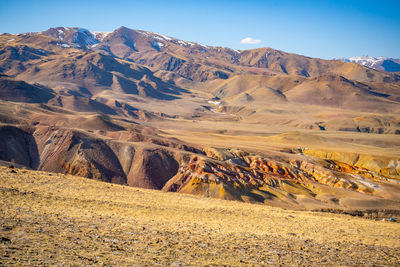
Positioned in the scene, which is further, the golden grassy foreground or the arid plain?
the arid plain

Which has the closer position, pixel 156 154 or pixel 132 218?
pixel 132 218

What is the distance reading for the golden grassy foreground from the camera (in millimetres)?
12758

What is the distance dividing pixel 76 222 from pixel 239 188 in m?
31.0

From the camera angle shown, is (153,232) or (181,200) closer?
(153,232)

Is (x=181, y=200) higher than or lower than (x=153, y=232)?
lower

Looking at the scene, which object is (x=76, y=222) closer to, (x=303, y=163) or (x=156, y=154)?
(x=156, y=154)

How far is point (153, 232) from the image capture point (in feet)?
53.7

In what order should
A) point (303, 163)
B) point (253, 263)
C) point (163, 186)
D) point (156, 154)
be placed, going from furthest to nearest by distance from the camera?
1. point (303, 163)
2. point (156, 154)
3. point (163, 186)
4. point (253, 263)

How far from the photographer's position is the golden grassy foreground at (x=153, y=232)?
41.9 feet

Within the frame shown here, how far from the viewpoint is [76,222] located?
1602 centimetres

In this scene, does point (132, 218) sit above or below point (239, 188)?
above

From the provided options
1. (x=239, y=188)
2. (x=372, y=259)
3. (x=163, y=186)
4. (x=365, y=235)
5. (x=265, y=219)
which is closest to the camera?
(x=372, y=259)

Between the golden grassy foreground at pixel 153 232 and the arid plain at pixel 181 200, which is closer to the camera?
the golden grassy foreground at pixel 153 232

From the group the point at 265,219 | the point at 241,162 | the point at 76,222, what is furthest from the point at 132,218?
the point at 241,162
